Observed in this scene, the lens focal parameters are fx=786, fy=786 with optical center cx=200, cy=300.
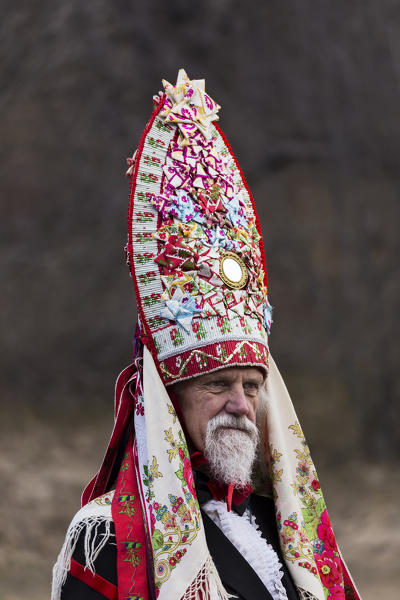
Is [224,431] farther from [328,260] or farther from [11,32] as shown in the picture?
[11,32]

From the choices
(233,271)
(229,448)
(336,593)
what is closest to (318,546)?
(336,593)

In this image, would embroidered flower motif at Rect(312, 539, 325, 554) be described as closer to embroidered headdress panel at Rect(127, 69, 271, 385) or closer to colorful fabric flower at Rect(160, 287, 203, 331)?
embroidered headdress panel at Rect(127, 69, 271, 385)

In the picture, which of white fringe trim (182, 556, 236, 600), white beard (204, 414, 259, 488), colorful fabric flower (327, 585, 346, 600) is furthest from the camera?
colorful fabric flower (327, 585, 346, 600)

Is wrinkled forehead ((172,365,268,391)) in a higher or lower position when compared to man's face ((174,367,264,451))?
higher

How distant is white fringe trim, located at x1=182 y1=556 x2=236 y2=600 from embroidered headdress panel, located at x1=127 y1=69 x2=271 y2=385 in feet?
1.88

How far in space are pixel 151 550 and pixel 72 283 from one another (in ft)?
8.61

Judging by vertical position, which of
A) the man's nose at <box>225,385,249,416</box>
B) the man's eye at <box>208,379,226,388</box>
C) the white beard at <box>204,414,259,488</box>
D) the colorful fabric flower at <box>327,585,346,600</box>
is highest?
the man's eye at <box>208,379,226,388</box>

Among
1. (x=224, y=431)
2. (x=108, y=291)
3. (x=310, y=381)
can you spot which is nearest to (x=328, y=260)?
(x=310, y=381)

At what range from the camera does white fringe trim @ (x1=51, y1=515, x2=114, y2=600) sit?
2.19 metres

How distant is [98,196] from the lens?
4.66 m

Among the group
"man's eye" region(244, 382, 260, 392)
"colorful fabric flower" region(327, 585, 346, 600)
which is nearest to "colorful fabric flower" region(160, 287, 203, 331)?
"man's eye" region(244, 382, 260, 392)

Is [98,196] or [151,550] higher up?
[98,196]

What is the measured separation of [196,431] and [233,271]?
0.54m

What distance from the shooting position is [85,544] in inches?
86.4
